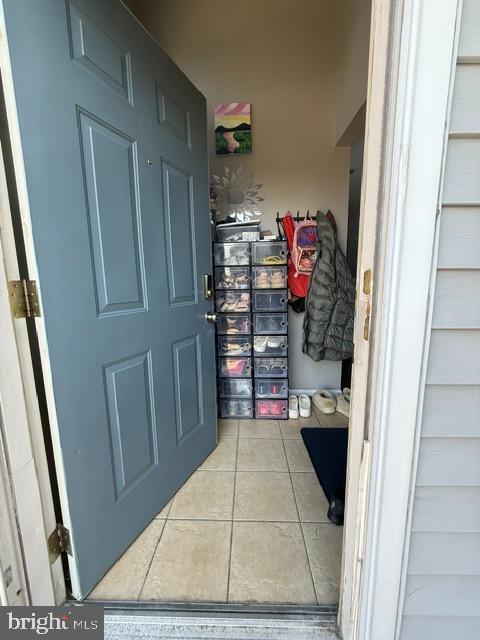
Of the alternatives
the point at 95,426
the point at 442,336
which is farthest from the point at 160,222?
the point at 442,336

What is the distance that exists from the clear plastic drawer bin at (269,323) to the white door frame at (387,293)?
1.35 metres

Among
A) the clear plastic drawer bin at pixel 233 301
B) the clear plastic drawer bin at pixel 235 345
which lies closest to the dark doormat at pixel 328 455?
the clear plastic drawer bin at pixel 235 345

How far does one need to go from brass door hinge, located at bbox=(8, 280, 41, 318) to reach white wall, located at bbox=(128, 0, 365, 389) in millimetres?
1740

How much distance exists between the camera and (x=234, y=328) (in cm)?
209

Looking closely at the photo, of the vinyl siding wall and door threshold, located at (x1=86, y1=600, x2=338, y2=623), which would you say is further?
door threshold, located at (x1=86, y1=600, x2=338, y2=623)

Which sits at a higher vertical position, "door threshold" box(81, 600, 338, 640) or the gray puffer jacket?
the gray puffer jacket

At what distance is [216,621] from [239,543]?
28 cm

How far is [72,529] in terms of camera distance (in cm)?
90

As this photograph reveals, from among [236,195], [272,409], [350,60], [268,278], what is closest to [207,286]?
[268,278]

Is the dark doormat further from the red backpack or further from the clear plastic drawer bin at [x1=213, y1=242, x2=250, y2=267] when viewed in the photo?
the clear plastic drawer bin at [x1=213, y1=242, x2=250, y2=267]

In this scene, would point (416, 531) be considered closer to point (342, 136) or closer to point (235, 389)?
point (235, 389)

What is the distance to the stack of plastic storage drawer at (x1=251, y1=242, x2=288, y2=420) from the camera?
6.63 ft

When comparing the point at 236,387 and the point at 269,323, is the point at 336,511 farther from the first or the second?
the point at 269,323

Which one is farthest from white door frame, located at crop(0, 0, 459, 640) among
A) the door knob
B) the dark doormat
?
the door knob
